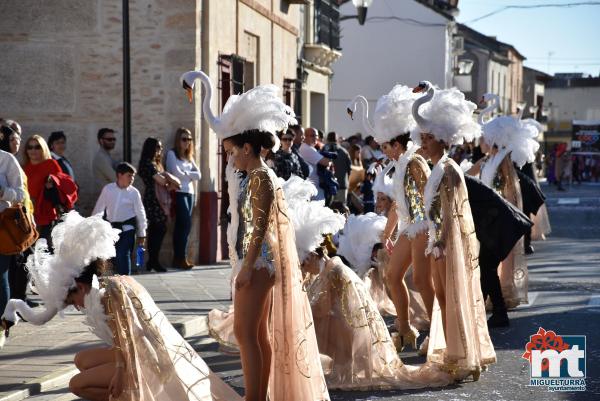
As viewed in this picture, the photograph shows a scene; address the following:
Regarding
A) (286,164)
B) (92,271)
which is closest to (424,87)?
(92,271)

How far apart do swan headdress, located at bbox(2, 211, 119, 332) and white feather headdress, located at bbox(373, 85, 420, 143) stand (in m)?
3.20

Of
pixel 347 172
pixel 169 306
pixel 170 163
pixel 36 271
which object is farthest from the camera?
pixel 347 172

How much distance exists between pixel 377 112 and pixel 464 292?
1.69 meters

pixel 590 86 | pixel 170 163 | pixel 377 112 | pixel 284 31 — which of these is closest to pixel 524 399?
pixel 377 112

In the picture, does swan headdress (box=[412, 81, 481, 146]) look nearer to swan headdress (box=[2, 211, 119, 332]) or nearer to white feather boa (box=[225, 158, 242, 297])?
white feather boa (box=[225, 158, 242, 297])

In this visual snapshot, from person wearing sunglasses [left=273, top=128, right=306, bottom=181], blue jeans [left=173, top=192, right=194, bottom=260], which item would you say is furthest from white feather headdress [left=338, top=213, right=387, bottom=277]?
blue jeans [left=173, top=192, right=194, bottom=260]

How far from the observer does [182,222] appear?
14336 mm

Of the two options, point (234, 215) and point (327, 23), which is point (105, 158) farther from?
point (327, 23)

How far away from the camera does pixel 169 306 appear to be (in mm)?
10930

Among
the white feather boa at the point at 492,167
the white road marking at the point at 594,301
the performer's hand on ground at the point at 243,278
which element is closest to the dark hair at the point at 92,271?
the performer's hand on ground at the point at 243,278

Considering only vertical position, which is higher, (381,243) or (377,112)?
(377,112)

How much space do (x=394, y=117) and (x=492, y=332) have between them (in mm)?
2317

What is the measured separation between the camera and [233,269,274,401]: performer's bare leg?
6.26 m

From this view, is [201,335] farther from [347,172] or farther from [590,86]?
[590,86]
